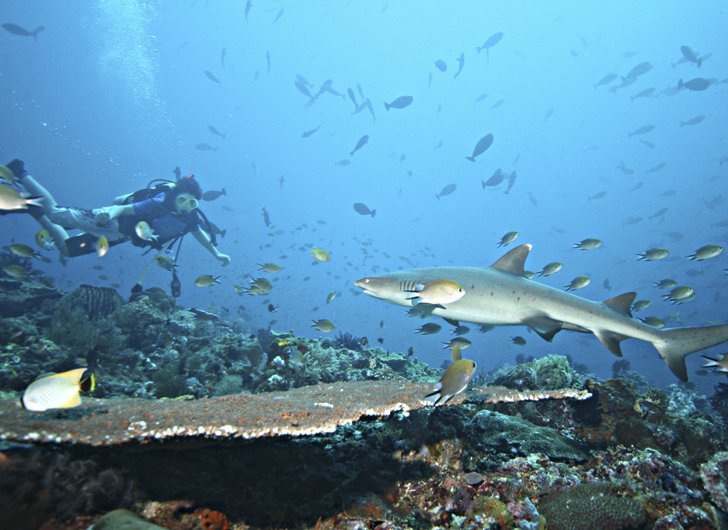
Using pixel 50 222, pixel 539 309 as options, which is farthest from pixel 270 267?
pixel 539 309

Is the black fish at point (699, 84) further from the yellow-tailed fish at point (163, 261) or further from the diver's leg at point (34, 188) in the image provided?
the diver's leg at point (34, 188)

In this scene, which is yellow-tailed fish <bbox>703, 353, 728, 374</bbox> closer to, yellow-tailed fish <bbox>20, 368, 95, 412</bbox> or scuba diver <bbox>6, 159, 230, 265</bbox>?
yellow-tailed fish <bbox>20, 368, 95, 412</bbox>

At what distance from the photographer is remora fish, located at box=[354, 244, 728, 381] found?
439 cm

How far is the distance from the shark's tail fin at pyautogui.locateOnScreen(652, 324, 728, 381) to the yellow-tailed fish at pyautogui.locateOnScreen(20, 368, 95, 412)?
6.40 metres

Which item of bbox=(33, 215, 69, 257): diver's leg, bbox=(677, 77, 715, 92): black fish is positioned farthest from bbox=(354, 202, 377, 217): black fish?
bbox=(677, 77, 715, 92): black fish

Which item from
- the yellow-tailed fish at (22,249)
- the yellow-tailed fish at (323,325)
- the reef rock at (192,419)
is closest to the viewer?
the reef rock at (192,419)

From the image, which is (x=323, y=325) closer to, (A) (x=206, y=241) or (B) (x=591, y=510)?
(B) (x=591, y=510)

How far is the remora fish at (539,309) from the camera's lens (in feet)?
14.4

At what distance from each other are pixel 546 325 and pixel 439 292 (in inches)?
61.3

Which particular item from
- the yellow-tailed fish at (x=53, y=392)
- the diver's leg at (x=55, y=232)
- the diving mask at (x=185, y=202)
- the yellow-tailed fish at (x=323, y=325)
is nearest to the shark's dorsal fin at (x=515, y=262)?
the yellow-tailed fish at (x=53, y=392)

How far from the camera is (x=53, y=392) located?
2725 millimetres

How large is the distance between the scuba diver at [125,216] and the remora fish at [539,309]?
10.1 metres

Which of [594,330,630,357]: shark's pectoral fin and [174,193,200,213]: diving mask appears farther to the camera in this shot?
[174,193,200,213]: diving mask

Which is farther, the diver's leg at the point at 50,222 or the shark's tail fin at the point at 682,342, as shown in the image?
the diver's leg at the point at 50,222
